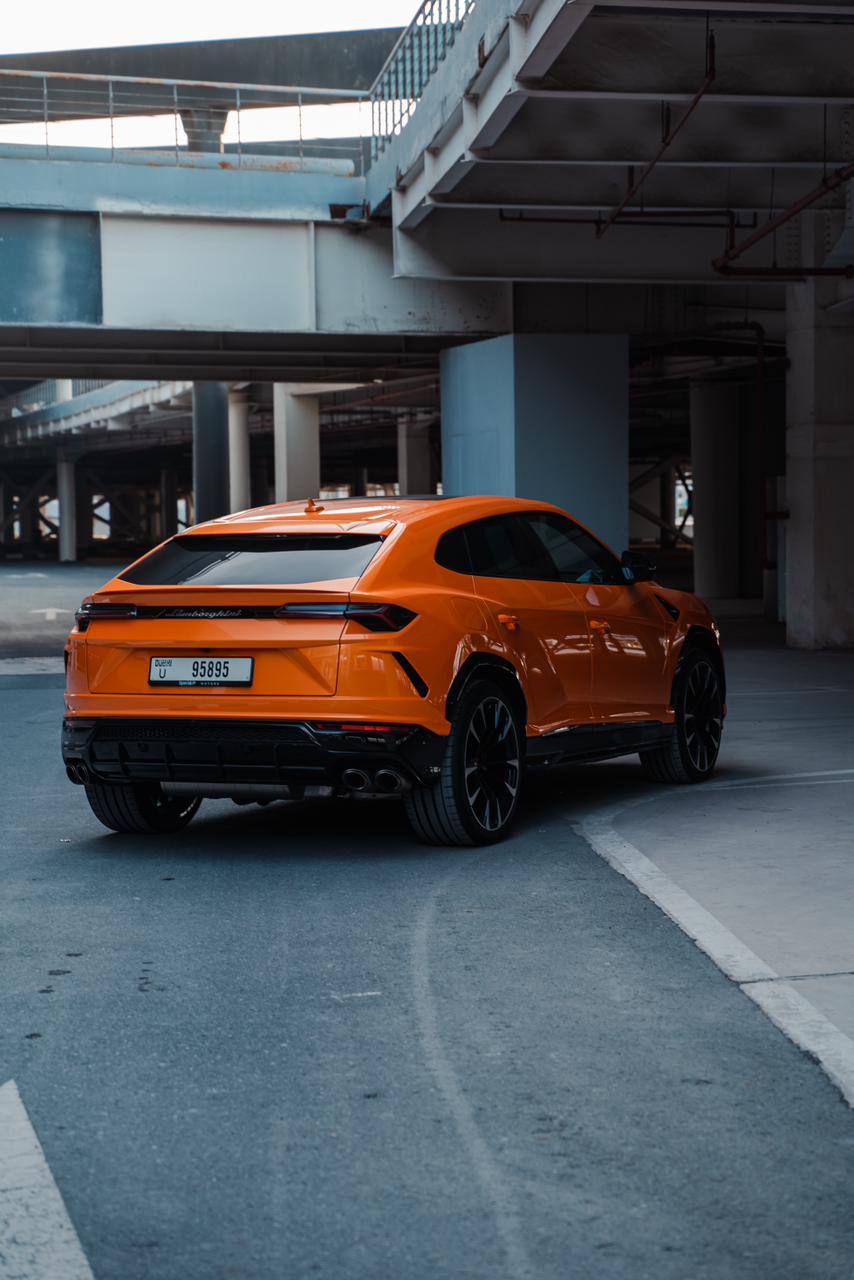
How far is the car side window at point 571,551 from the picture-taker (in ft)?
27.4

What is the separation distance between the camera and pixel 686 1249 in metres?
3.11

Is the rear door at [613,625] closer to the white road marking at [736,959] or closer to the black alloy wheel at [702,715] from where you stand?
the black alloy wheel at [702,715]

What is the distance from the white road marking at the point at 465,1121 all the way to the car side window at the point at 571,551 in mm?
2945

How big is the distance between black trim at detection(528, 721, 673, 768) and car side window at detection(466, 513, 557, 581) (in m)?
0.75

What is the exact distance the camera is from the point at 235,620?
6977 mm

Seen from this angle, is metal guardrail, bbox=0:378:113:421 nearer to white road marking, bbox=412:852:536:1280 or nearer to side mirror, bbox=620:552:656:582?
side mirror, bbox=620:552:656:582

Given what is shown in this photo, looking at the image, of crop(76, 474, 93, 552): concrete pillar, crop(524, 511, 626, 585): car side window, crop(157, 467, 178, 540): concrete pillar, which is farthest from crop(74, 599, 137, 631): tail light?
crop(76, 474, 93, 552): concrete pillar

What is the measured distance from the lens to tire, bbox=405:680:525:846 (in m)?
7.06

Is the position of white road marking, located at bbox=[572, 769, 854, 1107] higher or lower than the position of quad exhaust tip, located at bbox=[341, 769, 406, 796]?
lower

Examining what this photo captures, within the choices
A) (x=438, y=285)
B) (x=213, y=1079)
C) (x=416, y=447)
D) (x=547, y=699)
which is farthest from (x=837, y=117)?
A: (x=416, y=447)

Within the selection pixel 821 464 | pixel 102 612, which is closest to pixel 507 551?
pixel 102 612

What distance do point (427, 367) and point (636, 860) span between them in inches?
763

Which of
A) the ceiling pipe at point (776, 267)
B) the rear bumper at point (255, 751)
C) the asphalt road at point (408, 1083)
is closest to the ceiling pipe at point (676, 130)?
the ceiling pipe at point (776, 267)

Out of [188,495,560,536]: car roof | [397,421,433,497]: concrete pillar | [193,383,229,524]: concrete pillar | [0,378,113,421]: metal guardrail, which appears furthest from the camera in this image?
[0,378,113,421]: metal guardrail
